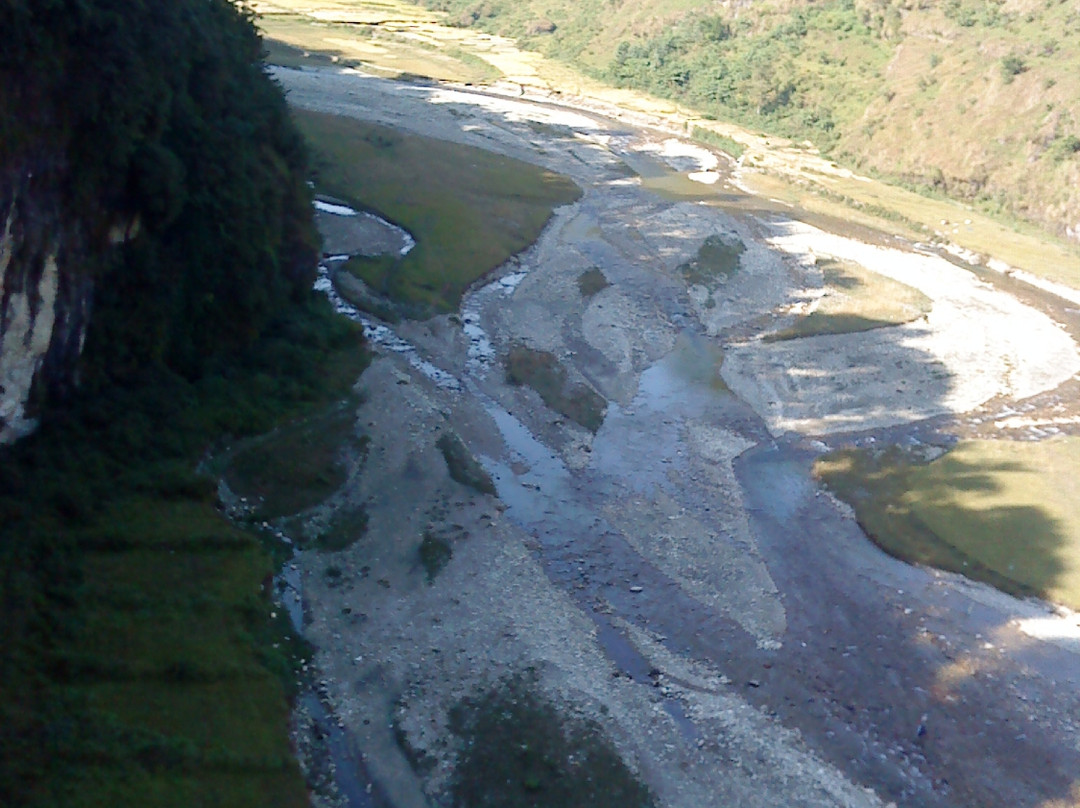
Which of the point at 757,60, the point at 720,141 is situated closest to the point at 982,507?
the point at 720,141

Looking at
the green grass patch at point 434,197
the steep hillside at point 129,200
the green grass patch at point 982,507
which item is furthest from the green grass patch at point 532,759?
the green grass patch at point 434,197

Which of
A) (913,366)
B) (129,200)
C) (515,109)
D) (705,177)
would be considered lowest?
(913,366)

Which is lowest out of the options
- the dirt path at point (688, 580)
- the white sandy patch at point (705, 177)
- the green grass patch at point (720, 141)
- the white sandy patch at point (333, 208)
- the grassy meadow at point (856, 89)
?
the dirt path at point (688, 580)

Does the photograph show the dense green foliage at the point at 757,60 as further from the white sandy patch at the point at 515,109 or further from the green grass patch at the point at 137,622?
the green grass patch at the point at 137,622

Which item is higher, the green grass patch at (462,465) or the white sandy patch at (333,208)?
the white sandy patch at (333,208)

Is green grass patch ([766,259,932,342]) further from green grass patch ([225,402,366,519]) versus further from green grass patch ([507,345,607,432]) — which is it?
green grass patch ([225,402,366,519])

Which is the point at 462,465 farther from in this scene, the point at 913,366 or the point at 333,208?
the point at 333,208
